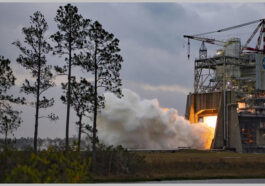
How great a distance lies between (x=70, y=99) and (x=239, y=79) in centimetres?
6315

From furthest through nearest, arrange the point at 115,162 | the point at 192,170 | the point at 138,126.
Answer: the point at 138,126
the point at 192,170
the point at 115,162

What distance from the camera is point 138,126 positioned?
84000 mm

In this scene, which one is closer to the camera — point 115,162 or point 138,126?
point 115,162

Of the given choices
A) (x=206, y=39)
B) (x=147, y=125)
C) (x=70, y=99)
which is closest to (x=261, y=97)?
(x=206, y=39)

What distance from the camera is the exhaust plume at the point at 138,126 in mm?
83812

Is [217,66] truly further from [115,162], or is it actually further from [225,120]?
[115,162]

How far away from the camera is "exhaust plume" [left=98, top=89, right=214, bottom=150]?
8381cm

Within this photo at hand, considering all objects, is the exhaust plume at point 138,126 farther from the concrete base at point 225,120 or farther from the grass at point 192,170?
the grass at point 192,170

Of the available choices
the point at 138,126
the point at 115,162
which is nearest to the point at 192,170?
the point at 115,162

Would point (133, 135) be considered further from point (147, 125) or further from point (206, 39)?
point (206, 39)

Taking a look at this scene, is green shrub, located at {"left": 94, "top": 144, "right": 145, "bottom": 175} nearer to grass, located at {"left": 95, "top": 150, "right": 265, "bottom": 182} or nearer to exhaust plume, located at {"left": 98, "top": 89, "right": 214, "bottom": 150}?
grass, located at {"left": 95, "top": 150, "right": 265, "bottom": 182}

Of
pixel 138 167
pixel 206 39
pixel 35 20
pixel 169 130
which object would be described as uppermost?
pixel 206 39

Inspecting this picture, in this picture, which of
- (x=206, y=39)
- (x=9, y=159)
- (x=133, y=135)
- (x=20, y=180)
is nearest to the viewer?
(x=20, y=180)

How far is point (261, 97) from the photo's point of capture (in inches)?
3962
